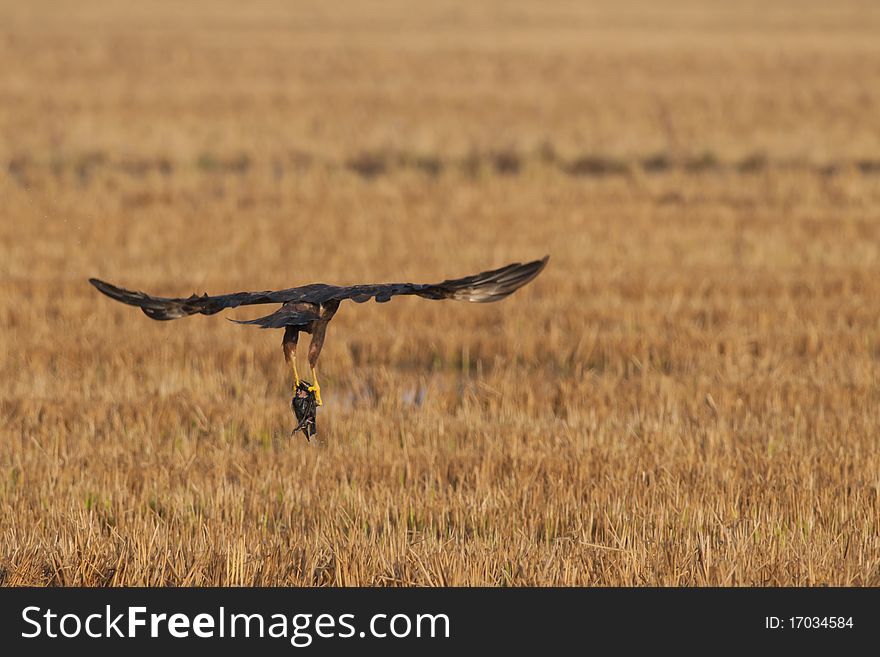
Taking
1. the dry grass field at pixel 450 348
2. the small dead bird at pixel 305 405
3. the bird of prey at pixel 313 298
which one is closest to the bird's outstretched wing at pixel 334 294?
the bird of prey at pixel 313 298

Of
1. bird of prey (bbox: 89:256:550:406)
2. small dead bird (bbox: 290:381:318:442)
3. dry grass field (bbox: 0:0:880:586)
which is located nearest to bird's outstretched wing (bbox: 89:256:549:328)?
bird of prey (bbox: 89:256:550:406)

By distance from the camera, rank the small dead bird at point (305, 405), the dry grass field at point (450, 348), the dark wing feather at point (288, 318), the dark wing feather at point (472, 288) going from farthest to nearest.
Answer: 1. the dry grass field at point (450, 348)
2. the small dead bird at point (305, 405)
3. the dark wing feather at point (288, 318)
4. the dark wing feather at point (472, 288)

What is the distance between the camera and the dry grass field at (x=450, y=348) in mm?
6473

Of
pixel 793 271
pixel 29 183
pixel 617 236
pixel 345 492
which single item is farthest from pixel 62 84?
pixel 345 492

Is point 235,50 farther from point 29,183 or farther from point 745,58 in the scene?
point 29,183

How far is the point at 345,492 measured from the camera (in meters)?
7.14

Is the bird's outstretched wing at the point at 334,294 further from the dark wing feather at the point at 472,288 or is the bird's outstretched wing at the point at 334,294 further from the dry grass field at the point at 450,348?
the dry grass field at the point at 450,348

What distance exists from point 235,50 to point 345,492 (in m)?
40.1

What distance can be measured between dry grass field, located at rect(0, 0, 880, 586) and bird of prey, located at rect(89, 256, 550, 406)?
1077mm

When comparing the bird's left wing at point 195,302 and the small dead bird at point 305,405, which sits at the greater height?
the bird's left wing at point 195,302

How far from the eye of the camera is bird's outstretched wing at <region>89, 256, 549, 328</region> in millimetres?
5371

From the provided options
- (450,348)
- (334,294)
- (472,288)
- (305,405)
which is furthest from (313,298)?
(450,348)

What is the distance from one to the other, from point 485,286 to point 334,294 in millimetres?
631

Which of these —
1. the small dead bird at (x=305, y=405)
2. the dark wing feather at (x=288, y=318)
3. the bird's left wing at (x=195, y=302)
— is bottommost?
the small dead bird at (x=305, y=405)
